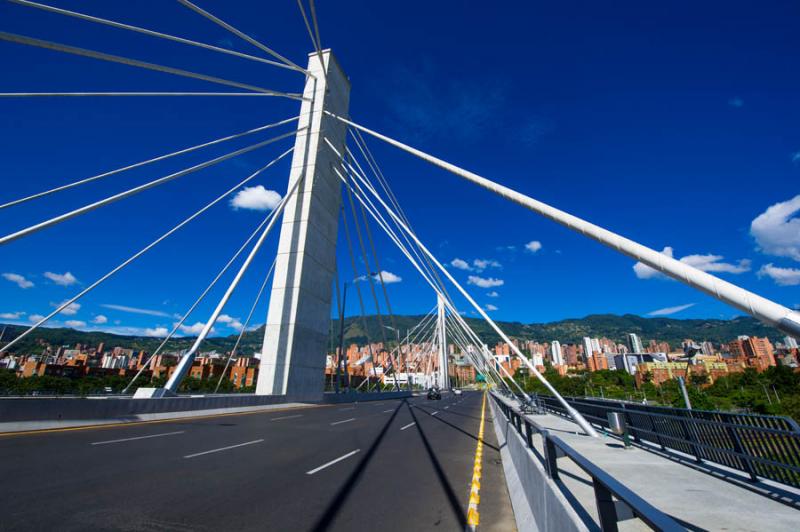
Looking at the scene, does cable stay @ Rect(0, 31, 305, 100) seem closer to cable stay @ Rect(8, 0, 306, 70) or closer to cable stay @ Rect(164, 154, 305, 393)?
cable stay @ Rect(8, 0, 306, 70)

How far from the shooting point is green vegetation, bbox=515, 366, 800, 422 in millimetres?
55963

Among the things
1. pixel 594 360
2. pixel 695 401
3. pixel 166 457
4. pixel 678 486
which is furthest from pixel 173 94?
pixel 594 360

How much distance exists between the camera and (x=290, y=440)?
1107 centimetres

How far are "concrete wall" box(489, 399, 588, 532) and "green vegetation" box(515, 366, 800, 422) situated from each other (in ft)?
185

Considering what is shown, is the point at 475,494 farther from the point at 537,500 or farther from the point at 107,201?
the point at 107,201

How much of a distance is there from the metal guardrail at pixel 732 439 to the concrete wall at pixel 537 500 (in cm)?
397

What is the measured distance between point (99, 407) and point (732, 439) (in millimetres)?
17649

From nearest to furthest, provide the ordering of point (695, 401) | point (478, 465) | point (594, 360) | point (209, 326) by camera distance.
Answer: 1. point (478, 465)
2. point (209, 326)
3. point (695, 401)
4. point (594, 360)

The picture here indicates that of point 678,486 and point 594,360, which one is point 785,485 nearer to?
point 678,486

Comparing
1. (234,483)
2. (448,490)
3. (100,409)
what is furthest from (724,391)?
(100,409)

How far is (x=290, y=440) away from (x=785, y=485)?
1088 centimetres

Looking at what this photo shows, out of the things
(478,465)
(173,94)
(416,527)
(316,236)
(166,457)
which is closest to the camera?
(416,527)

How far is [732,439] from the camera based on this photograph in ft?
24.0

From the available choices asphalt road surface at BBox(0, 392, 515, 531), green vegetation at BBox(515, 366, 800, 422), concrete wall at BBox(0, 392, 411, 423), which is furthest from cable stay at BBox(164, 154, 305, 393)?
green vegetation at BBox(515, 366, 800, 422)
